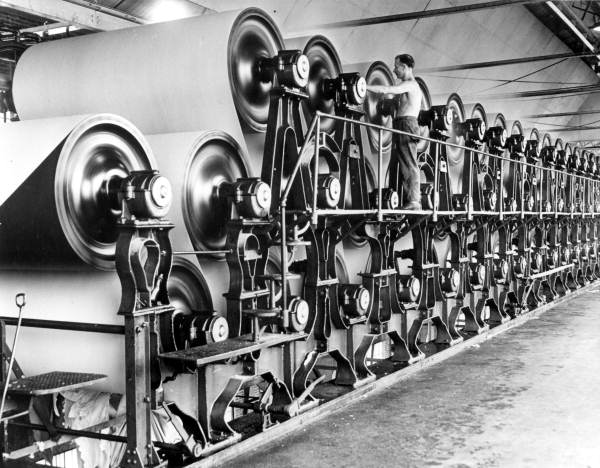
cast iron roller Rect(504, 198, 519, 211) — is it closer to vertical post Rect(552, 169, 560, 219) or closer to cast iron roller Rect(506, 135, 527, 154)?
cast iron roller Rect(506, 135, 527, 154)

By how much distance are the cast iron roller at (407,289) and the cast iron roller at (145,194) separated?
3356mm

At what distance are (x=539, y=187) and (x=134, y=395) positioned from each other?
9458 millimetres

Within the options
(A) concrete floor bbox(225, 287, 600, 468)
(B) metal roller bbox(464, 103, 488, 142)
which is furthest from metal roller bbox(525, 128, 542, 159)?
(A) concrete floor bbox(225, 287, 600, 468)

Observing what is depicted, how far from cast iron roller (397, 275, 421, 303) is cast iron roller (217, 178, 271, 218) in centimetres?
249

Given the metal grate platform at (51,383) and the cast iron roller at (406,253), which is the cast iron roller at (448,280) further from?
the metal grate platform at (51,383)

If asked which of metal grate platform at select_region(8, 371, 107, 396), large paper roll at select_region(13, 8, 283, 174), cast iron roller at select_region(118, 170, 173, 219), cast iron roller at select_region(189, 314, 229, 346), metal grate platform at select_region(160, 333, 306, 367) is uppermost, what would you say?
large paper roll at select_region(13, 8, 283, 174)

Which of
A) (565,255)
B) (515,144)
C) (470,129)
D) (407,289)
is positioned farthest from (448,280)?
(565,255)

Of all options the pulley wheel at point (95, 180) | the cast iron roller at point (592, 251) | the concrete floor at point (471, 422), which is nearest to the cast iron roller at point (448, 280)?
the concrete floor at point (471, 422)

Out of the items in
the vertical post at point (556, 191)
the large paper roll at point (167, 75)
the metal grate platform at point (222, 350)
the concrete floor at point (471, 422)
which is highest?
the large paper roll at point (167, 75)

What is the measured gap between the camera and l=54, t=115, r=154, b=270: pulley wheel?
11.0ft

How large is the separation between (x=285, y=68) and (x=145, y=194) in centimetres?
166

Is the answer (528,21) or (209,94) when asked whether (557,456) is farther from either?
(528,21)

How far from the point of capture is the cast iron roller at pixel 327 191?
188 inches

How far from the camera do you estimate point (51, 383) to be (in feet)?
10.4
